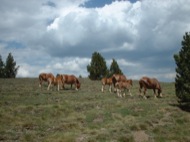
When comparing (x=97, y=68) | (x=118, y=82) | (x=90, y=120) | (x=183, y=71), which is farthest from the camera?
(x=97, y=68)

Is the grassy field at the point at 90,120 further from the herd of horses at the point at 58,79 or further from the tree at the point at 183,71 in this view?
the herd of horses at the point at 58,79

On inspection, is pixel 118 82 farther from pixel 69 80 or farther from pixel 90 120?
pixel 90 120

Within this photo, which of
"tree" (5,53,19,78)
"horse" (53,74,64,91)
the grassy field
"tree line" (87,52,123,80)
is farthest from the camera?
"tree" (5,53,19,78)

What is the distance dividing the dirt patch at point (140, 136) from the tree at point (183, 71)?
8.80 meters

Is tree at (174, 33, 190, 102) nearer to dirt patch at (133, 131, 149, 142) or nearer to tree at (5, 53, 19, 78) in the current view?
dirt patch at (133, 131, 149, 142)

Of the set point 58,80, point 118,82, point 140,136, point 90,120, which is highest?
point 58,80

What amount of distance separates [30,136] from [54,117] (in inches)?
230

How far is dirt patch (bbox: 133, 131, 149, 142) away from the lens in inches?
817

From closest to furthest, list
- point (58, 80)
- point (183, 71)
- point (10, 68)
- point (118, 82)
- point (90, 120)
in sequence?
point (90, 120)
point (183, 71)
point (118, 82)
point (58, 80)
point (10, 68)

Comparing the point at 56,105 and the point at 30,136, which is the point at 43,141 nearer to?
the point at 30,136

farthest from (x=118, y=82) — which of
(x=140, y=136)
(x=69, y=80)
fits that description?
(x=140, y=136)

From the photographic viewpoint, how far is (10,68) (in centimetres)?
8331

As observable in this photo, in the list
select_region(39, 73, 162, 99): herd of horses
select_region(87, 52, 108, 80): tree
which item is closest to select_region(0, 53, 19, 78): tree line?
select_region(87, 52, 108, 80): tree

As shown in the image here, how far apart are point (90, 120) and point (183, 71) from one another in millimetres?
11249
